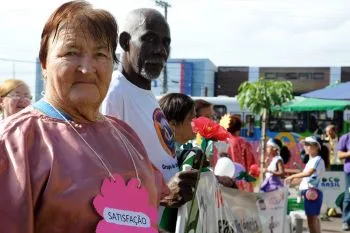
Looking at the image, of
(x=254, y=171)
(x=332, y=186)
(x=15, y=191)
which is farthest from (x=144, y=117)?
(x=332, y=186)

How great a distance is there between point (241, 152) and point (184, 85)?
39.5 meters

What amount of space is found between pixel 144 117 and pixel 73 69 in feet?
3.56

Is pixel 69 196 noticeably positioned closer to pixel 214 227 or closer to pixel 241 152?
pixel 214 227

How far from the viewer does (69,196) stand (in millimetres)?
1506

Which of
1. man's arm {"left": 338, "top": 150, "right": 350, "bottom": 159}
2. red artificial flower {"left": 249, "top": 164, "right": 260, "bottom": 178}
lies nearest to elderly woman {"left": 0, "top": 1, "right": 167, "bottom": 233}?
red artificial flower {"left": 249, "top": 164, "right": 260, "bottom": 178}

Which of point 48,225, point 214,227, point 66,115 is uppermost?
point 66,115

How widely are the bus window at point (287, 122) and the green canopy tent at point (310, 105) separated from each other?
1.93 ft

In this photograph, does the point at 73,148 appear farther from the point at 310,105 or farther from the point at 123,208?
the point at 310,105

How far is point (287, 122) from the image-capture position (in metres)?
20.2

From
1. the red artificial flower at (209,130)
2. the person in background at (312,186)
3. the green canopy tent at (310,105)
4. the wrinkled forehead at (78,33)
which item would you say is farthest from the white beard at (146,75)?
the green canopy tent at (310,105)

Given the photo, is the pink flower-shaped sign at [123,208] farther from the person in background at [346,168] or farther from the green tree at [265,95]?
the green tree at [265,95]

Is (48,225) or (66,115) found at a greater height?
(66,115)

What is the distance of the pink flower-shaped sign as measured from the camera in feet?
5.14

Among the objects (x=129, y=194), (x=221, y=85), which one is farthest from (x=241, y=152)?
(x=221, y=85)
